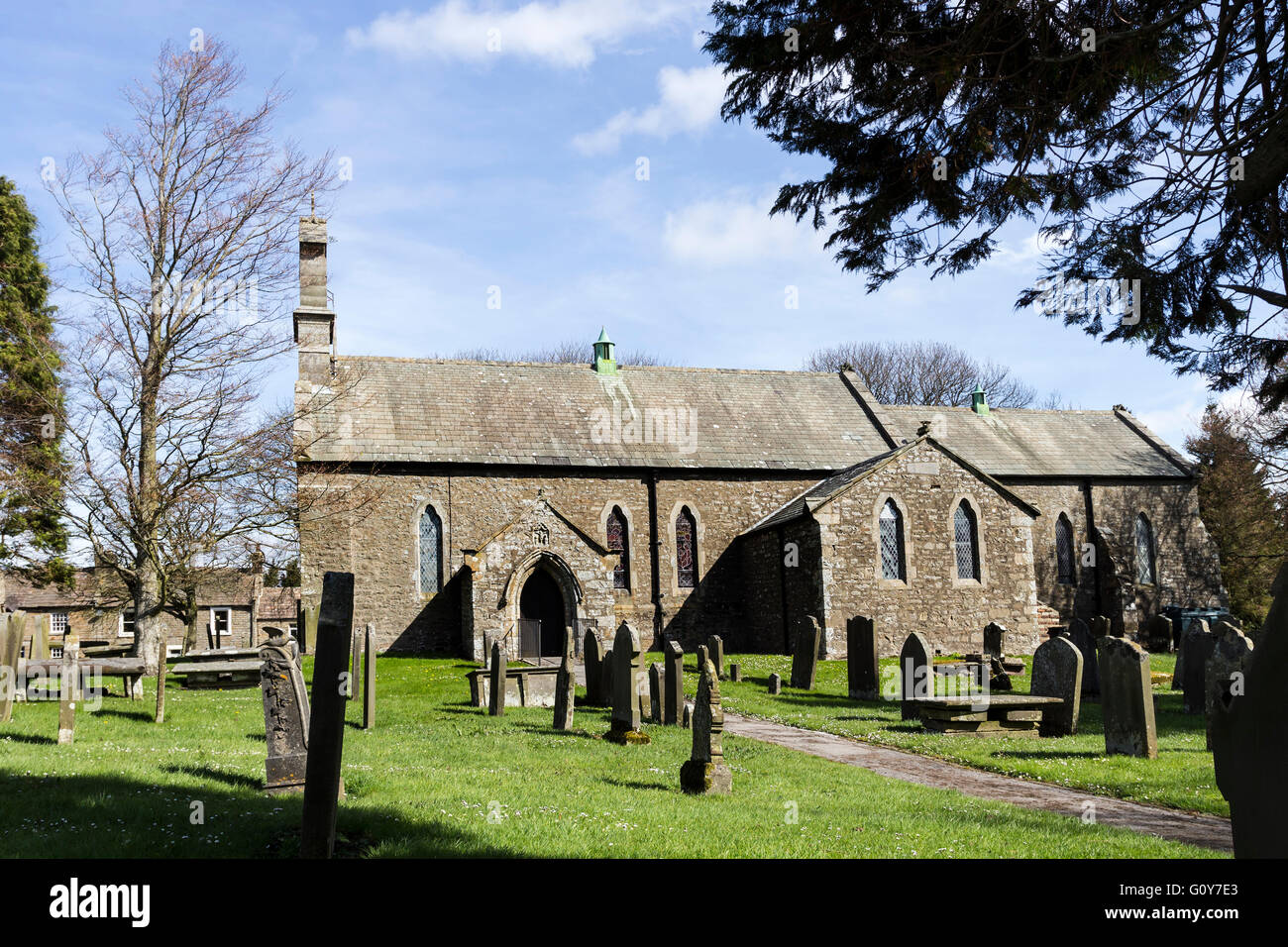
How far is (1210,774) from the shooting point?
9023 millimetres

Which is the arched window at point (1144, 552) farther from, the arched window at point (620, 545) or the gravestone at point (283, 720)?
the gravestone at point (283, 720)

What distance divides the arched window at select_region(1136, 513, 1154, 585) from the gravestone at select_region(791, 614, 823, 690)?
1744cm

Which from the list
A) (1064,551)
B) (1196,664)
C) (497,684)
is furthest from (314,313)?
(1064,551)

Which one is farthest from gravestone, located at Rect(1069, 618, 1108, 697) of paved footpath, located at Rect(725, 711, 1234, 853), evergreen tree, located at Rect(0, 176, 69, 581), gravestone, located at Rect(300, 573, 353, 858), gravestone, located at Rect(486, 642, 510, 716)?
evergreen tree, located at Rect(0, 176, 69, 581)

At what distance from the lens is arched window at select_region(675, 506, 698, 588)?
1054 inches

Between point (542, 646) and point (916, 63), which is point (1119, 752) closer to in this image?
point (916, 63)

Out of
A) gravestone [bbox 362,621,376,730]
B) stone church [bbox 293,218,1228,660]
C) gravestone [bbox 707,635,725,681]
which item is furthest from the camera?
stone church [bbox 293,218,1228,660]

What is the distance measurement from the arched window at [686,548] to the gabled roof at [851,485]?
165 centimetres

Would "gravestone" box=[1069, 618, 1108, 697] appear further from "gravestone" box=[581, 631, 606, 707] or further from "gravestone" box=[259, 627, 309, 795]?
"gravestone" box=[259, 627, 309, 795]

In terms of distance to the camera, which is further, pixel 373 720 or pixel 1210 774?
pixel 373 720

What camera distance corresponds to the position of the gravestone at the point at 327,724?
5.38 meters
